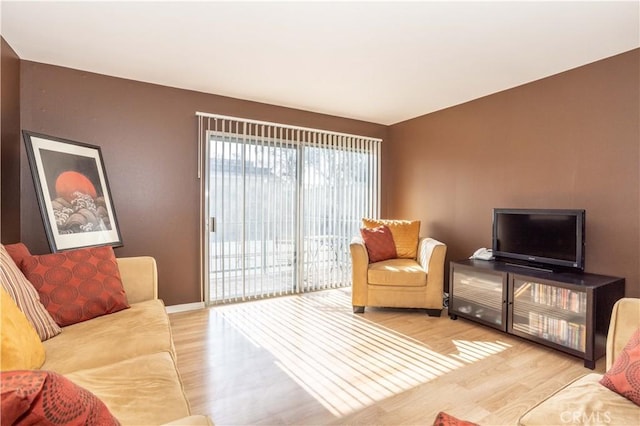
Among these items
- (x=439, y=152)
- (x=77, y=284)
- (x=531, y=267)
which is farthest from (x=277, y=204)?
(x=531, y=267)

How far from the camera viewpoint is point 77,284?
184 cm

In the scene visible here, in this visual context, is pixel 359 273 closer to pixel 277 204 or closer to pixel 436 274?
pixel 436 274

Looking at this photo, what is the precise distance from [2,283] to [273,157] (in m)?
2.74

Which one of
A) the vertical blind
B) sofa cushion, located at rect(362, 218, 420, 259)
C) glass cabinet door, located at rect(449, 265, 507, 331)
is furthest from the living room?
glass cabinet door, located at rect(449, 265, 507, 331)

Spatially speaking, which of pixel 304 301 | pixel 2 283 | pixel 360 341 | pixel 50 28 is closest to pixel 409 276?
pixel 360 341

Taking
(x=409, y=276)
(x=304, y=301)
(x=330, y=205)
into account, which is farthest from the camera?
(x=330, y=205)

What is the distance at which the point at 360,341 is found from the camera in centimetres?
269

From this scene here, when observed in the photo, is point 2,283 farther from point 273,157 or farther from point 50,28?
point 273,157

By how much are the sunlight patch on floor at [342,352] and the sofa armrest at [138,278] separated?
0.92 metres

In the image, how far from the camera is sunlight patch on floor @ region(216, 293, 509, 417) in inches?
78.4

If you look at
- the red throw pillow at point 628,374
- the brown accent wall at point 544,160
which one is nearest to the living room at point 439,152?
the brown accent wall at point 544,160

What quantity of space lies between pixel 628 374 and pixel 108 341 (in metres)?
2.15

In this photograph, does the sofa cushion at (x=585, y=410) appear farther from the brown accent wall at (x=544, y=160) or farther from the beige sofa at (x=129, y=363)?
the brown accent wall at (x=544, y=160)

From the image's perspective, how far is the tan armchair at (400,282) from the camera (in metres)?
3.27
